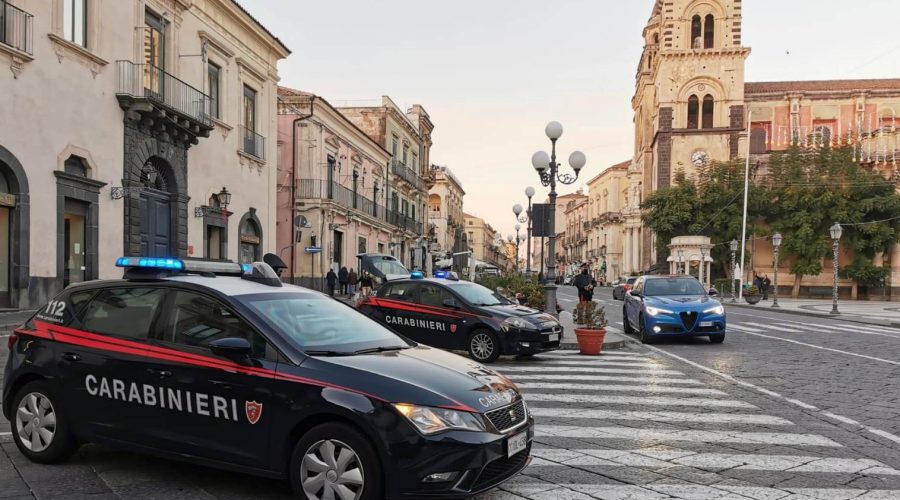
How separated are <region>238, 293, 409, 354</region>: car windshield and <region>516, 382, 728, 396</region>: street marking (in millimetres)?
4136

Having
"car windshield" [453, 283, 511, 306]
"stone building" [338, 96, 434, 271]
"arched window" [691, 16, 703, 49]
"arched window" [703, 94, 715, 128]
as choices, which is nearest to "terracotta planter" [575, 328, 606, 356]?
"car windshield" [453, 283, 511, 306]

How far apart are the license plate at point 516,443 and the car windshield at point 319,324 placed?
45.7 inches

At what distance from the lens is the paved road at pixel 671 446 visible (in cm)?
456

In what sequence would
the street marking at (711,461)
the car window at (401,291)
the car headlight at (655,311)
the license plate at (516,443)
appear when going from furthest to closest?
the car headlight at (655,311), the car window at (401,291), the street marking at (711,461), the license plate at (516,443)

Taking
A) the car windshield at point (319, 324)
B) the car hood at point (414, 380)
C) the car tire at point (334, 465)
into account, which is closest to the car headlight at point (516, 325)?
the car windshield at point (319, 324)

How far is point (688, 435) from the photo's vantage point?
6250 millimetres

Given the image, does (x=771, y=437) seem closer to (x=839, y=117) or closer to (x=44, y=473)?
(x=44, y=473)

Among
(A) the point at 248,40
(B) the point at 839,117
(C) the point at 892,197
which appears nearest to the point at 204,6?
(A) the point at 248,40

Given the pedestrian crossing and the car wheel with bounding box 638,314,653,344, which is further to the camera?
the car wheel with bounding box 638,314,653,344

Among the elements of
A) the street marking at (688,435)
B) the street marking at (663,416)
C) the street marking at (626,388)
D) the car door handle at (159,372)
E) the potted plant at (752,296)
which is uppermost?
the car door handle at (159,372)

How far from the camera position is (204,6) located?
22.2m

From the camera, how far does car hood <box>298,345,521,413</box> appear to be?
3.89 m

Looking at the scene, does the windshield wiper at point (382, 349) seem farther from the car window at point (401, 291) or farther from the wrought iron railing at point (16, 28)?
the wrought iron railing at point (16, 28)

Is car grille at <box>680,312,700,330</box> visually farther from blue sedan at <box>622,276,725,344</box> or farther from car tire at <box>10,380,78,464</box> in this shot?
car tire at <box>10,380,78,464</box>
